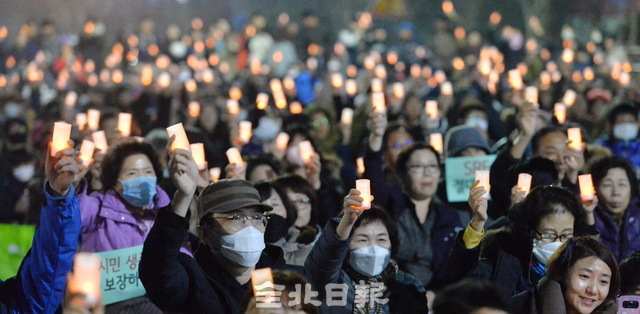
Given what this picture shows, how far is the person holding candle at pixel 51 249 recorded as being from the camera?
3.84 m

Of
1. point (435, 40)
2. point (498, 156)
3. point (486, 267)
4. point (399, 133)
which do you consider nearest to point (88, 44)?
point (435, 40)

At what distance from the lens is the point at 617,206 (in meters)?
6.35

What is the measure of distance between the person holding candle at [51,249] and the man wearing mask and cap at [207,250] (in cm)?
35

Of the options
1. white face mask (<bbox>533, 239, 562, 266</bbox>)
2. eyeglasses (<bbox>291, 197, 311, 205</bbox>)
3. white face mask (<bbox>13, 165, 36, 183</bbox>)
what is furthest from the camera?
white face mask (<bbox>13, 165, 36, 183</bbox>)

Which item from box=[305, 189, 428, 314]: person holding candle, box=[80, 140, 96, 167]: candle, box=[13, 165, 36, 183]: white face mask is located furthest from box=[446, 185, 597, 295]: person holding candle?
box=[13, 165, 36, 183]: white face mask

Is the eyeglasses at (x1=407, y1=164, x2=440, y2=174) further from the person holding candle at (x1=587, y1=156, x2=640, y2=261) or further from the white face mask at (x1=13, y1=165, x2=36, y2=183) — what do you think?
the white face mask at (x1=13, y1=165, x2=36, y2=183)

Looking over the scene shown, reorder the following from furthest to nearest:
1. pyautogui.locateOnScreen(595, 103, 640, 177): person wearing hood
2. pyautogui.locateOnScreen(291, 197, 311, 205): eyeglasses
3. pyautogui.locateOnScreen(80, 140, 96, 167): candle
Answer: pyautogui.locateOnScreen(595, 103, 640, 177): person wearing hood → pyautogui.locateOnScreen(291, 197, 311, 205): eyeglasses → pyautogui.locateOnScreen(80, 140, 96, 167): candle

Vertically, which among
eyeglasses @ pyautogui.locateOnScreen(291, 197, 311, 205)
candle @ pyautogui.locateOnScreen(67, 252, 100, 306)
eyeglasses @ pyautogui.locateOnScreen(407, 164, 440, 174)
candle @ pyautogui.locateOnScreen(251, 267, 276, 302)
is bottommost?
candle @ pyautogui.locateOnScreen(251, 267, 276, 302)

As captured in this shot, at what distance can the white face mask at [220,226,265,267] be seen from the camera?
4148mm

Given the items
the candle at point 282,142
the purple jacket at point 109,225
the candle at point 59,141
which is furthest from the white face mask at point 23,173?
the candle at point 59,141

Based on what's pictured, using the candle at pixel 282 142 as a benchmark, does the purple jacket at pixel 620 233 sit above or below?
below

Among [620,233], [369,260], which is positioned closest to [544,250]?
[369,260]

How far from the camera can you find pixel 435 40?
67.6 ft

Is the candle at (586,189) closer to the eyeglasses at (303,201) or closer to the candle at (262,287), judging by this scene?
the eyeglasses at (303,201)
